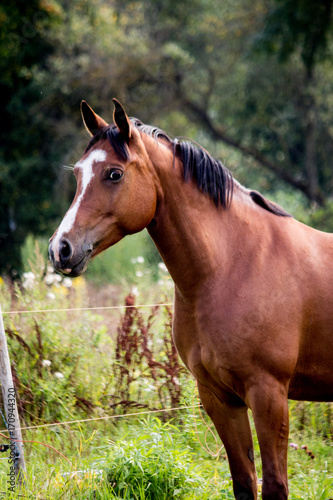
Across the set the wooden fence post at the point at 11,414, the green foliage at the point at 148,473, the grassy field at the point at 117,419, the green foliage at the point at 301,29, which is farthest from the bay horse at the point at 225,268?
the green foliage at the point at 301,29

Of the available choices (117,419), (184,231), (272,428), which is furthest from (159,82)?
(272,428)

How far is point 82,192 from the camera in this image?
7.54 feet

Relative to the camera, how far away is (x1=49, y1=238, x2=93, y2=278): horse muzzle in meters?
2.18

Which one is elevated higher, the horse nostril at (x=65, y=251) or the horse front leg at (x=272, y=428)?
the horse nostril at (x=65, y=251)

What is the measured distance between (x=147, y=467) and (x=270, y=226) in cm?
150

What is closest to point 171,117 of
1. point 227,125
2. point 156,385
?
point 227,125

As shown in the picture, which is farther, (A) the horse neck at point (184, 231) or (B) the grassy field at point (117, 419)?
(B) the grassy field at point (117, 419)

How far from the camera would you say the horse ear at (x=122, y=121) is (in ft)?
7.42

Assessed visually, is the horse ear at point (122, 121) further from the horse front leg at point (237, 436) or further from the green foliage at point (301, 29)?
the green foliage at point (301, 29)

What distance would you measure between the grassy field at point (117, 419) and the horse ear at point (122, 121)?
4.40 feet

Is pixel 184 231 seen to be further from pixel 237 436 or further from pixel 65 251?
pixel 237 436

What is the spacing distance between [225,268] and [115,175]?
2.30 ft

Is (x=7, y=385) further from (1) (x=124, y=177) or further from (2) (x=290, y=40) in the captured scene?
(2) (x=290, y=40)

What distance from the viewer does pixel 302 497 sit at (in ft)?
9.76
